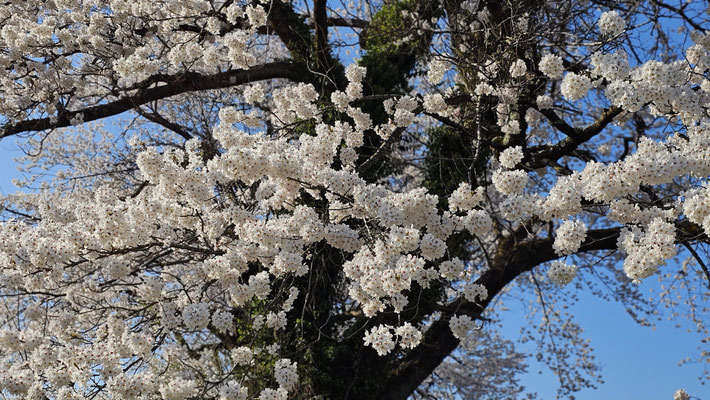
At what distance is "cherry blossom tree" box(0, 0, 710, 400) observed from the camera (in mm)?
3896

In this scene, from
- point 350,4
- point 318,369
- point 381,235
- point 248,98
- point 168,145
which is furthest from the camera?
point 350,4

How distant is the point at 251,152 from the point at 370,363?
3.70 meters

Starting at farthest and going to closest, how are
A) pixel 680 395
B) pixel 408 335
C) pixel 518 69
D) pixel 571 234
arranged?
pixel 680 395 → pixel 518 69 → pixel 408 335 → pixel 571 234

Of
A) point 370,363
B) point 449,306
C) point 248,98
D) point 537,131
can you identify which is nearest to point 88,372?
point 248,98

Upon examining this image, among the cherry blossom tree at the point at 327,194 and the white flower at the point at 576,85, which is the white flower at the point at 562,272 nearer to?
the cherry blossom tree at the point at 327,194

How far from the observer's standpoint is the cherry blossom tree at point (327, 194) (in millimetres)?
3896

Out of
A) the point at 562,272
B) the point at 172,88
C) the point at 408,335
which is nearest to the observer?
the point at 562,272

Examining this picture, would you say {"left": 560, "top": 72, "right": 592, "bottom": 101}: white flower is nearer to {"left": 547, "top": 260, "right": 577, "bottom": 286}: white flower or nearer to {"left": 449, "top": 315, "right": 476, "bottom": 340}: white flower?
{"left": 547, "top": 260, "right": 577, "bottom": 286}: white flower

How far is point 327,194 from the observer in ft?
14.5

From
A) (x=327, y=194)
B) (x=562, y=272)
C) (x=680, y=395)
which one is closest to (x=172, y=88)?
(x=327, y=194)

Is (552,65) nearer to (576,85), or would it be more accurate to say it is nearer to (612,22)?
(612,22)

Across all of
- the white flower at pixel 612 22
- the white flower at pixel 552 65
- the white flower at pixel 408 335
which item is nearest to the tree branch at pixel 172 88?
the white flower at pixel 552 65

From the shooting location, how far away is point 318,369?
21.9 ft

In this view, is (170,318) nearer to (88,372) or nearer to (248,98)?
(88,372)
